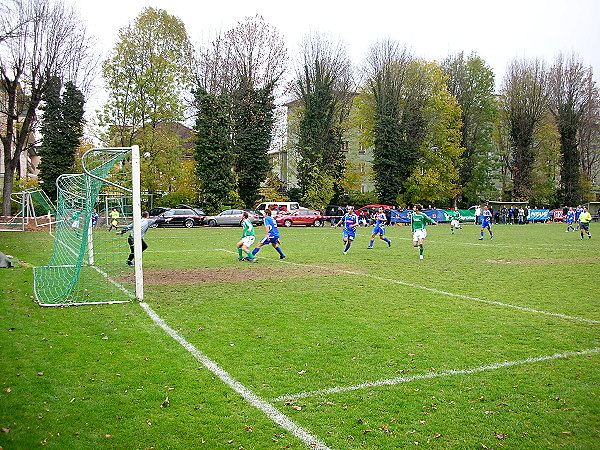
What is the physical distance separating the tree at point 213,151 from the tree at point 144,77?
229 cm

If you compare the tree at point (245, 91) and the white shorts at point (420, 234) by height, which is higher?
the tree at point (245, 91)

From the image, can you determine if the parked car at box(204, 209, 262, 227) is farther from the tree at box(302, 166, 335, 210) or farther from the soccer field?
the soccer field

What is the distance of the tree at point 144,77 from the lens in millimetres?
42812

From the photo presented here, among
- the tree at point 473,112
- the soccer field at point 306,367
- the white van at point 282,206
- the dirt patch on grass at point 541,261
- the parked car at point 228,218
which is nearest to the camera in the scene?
the soccer field at point 306,367

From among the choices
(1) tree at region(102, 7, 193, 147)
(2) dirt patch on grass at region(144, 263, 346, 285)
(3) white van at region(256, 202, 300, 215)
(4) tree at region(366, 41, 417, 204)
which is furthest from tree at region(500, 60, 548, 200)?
(2) dirt patch on grass at region(144, 263, 346, 285)

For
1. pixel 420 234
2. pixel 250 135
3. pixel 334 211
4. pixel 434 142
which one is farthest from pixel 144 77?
pixel 420 234

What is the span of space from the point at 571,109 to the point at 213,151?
4566cm

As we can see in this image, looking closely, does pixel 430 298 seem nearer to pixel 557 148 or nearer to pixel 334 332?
pixel 334 332

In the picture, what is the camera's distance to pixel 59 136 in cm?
4803

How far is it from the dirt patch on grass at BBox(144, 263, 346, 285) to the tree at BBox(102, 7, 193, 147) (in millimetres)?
31854

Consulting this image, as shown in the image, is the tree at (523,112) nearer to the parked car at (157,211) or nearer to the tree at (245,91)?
the tree at (245,91)

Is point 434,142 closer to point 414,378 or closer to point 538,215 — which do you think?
point 538,215

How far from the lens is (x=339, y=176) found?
54562 millimetres

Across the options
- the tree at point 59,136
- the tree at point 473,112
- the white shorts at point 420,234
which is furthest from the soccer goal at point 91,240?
the tree at point 473,112
